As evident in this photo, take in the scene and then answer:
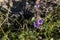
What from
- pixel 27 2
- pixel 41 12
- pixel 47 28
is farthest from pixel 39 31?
pixel 27 2

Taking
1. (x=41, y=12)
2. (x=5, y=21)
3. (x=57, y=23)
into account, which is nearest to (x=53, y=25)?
(x=57, y=23)

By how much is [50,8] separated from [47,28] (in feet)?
1.18

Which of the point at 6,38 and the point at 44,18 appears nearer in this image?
the point at 6,38

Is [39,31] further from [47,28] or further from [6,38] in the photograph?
[6,38]

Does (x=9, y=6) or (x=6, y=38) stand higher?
(x=9, y=6)

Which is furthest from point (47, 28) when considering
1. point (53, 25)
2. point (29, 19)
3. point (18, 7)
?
point (18, 7)

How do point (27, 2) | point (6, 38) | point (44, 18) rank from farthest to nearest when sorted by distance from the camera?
point (27, 2), point (44, 18), point (6, 38)

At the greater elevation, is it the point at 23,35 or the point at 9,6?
the point at 9,6

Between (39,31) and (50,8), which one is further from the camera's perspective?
(50,8)

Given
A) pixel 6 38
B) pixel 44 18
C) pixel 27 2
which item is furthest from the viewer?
pixel 27 2

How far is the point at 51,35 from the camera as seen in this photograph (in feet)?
9.94

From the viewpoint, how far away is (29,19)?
3242 mm

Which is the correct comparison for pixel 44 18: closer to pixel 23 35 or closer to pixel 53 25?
pixel 53 25

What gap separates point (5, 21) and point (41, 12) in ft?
1.54
